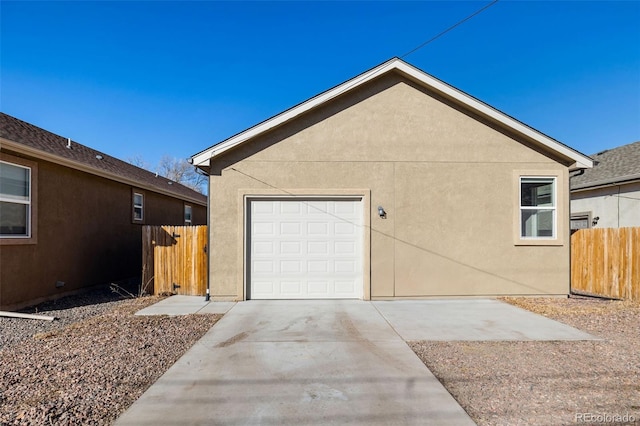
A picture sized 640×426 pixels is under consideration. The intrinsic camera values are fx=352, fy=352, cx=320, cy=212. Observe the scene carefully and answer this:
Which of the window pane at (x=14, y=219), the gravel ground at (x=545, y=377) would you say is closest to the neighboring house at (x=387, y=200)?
the gravel ground at (x=545, y=377)

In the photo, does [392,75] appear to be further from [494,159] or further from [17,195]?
[17,195]

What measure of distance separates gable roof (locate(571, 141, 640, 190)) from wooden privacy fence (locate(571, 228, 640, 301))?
2975 mm

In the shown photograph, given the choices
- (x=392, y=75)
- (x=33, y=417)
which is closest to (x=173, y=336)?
(x=33, y=417)

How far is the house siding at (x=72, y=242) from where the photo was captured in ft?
25.5

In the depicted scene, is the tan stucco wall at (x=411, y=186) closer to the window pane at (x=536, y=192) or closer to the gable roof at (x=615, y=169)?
the window pane at (x=536, y=192)

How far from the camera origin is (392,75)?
8961mm

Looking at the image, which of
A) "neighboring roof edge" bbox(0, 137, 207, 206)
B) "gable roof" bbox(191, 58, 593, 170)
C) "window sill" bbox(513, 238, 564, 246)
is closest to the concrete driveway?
"window sill" bbox(513, 238, 564, 246)

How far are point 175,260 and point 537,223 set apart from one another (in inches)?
377

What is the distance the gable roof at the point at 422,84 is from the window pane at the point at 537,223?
141cm

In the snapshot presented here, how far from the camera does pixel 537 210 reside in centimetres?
905

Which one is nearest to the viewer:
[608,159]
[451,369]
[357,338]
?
[451,369]

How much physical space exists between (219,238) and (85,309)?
10.8 ft

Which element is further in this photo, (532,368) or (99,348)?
(99,348)

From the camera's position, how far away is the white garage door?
872cm
